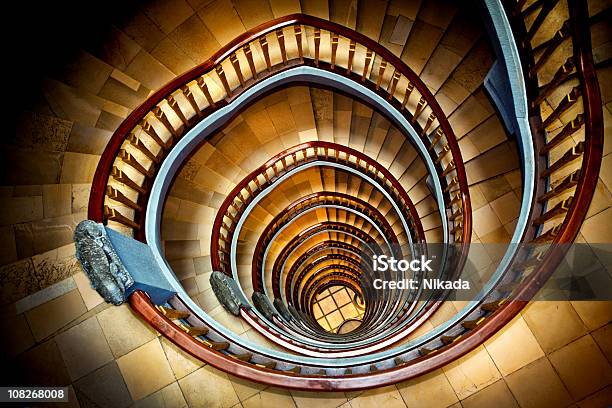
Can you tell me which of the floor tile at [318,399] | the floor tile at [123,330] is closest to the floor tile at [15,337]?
the floor tile at [123,330]

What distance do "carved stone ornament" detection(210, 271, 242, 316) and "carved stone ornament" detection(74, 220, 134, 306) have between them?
2273 millimetres

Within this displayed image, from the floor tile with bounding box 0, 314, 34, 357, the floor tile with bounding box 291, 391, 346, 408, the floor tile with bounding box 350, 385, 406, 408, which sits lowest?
the floor tile with bounding box 350, 385, 406, 408

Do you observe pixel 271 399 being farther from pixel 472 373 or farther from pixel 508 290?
pixel 508 290

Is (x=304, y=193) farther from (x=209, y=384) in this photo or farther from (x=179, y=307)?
(x=209, y=384)

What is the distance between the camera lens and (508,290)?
3.12 m

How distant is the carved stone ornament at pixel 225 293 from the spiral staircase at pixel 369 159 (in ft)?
0.22

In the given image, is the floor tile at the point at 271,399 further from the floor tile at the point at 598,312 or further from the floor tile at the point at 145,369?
the floor tile at the point at 598,312

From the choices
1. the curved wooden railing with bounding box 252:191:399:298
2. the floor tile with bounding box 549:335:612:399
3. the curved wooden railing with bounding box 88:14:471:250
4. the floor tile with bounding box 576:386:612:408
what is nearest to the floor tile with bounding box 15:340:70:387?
the curved wooden railing with bounding box 88:14:471:250

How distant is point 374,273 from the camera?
11781mm

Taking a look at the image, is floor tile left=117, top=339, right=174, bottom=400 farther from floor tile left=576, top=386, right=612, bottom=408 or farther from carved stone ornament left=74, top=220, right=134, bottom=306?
floor tile left=576, top=386, right=612, bottom=408

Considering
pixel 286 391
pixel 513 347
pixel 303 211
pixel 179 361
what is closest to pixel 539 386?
pixel 513 347

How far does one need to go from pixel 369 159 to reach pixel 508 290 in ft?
11.6

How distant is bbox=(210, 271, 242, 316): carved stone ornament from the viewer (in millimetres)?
5230

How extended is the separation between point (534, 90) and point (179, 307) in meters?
4.40
